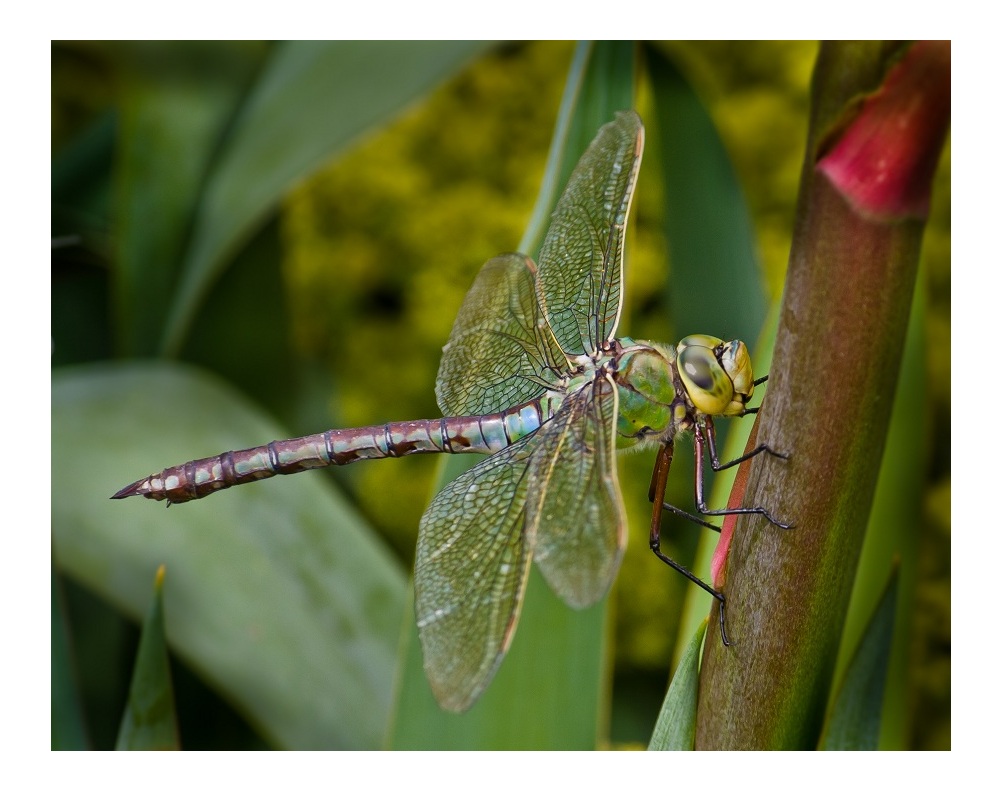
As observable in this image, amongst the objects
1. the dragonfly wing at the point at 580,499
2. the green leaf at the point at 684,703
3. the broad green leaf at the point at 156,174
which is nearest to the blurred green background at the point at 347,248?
the broad green leaf at the point at 156,174

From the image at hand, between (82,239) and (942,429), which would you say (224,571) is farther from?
(942,429)

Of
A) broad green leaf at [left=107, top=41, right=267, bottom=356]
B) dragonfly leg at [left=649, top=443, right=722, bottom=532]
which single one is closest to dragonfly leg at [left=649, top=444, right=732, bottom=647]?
dragonfly leg at [left=649, top=443, right=722, bottom=532]

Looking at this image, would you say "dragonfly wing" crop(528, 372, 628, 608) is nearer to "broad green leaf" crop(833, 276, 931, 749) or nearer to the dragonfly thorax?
the dragonfly thorax

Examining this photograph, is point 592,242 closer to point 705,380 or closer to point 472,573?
point 705,380

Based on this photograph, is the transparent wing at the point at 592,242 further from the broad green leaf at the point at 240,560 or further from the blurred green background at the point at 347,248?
the broad green leaf at the point at 240,560

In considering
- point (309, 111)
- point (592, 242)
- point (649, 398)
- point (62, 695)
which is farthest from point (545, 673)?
point (309, 111)

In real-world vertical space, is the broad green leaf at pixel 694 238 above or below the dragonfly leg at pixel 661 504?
above
